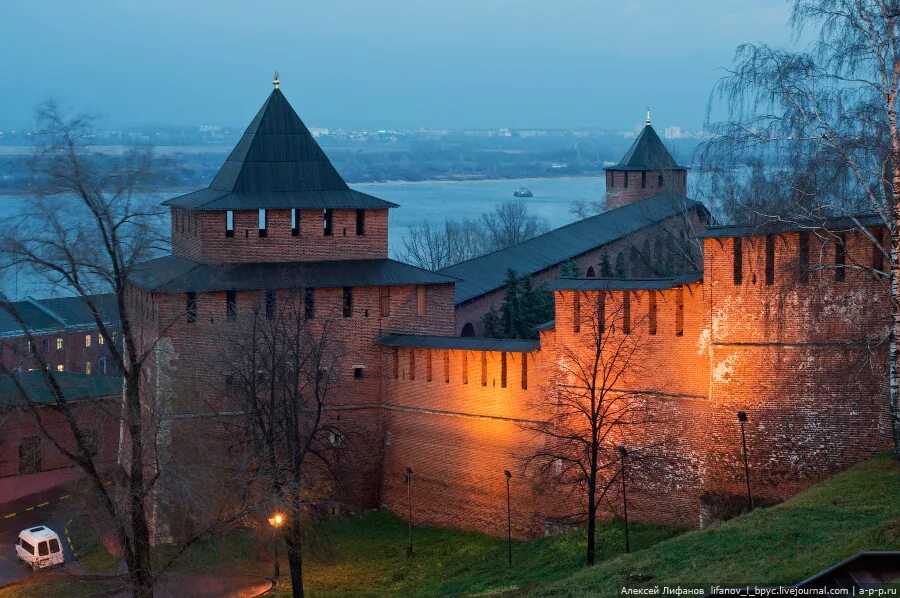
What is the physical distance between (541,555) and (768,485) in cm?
311

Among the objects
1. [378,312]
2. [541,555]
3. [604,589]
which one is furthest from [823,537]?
[378,312]

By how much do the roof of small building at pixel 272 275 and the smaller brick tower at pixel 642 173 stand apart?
24.0 m

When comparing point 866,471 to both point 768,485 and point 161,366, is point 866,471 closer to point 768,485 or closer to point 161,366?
point 768,485

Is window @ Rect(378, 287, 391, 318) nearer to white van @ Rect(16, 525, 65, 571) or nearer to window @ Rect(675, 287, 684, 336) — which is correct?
window @ Rect(675, 287, 684, 336)

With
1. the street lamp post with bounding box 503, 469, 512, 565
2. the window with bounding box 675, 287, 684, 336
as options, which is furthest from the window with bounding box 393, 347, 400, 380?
the window with bounding box 675, 287, 684, 336

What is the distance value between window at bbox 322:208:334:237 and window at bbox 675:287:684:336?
22.8 ft

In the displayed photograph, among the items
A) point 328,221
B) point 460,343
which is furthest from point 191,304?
point 460,343

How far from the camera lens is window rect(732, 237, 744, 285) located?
59.1 feet

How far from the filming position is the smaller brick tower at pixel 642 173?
47.0m

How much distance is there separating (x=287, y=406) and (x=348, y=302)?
9.48ft

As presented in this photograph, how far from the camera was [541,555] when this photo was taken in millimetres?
19328

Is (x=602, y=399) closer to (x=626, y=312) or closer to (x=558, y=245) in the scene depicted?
(x=626, y=312)

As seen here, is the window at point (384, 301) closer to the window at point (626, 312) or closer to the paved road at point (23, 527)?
the window at point (626, 312)

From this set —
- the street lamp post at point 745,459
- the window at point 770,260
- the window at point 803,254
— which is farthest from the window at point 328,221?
the window at point 803,254
